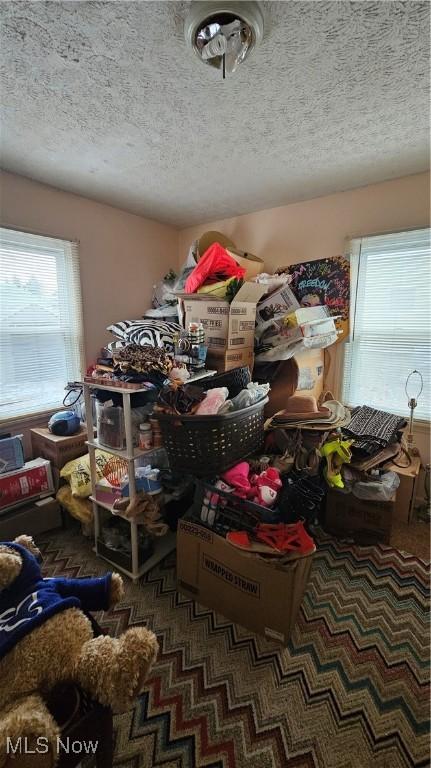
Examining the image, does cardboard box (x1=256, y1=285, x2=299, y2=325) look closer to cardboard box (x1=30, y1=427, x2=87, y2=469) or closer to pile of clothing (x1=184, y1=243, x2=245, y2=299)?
pile of clothing (x1=184, y1=243, x2=245, y2=299)

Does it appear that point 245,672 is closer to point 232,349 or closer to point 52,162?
point 232,349

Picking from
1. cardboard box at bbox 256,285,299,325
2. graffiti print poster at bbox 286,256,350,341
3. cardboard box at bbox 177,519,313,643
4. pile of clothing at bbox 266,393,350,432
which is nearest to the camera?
A: cardboard box at bbox 177,519,313,643

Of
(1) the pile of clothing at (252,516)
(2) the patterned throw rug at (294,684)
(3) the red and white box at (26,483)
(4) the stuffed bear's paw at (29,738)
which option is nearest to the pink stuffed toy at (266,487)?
(1) the pile of clothing at (252,516)

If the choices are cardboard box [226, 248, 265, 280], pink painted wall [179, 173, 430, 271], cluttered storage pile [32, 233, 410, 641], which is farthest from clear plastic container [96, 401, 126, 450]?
pink painted wall [179, 173, 430, 271]

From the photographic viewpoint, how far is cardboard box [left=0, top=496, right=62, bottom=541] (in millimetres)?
1861

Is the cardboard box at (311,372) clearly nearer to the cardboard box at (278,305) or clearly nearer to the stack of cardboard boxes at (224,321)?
the cardboard box at (278,305)

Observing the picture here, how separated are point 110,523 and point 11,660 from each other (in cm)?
123

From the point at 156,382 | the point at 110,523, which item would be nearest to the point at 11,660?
the point at 156,382

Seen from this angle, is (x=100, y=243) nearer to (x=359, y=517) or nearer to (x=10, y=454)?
(x=10, y=454)

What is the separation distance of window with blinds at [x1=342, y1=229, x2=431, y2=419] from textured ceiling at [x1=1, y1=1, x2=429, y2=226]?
20.3 inches

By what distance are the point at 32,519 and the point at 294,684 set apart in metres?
1.70

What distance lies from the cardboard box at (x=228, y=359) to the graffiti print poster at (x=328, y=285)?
85 cm

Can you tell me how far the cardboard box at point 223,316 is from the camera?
1.88 m

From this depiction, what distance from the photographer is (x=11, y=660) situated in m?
0.68
